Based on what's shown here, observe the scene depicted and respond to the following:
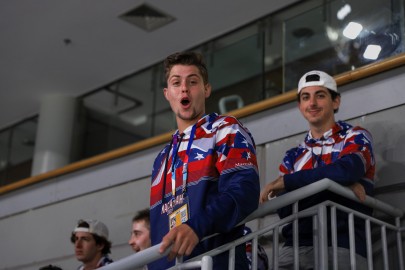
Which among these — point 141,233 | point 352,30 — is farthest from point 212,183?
point 352,30

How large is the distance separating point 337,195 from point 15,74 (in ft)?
17.9

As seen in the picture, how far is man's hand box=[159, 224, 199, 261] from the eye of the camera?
68.8 inches

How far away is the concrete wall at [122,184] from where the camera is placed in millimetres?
3232

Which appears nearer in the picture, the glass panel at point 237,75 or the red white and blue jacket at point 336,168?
the red white and blue jacket at point 336,168

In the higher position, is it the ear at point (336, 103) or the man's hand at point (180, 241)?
the ear at point (336, 103)

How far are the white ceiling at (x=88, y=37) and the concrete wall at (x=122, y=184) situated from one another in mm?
1706

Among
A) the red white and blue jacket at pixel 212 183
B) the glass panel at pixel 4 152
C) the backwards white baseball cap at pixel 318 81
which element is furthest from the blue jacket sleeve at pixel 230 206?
the glass panel at pixel 4 152

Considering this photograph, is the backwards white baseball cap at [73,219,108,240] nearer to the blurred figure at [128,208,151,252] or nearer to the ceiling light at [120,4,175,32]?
the blurred figure at [128,208,151,252]

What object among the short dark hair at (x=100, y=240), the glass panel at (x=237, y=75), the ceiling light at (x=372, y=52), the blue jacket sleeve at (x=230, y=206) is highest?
the glass panel at (x=237, y=75)

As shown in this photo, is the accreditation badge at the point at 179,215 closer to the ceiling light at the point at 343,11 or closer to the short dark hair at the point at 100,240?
the short dark hair at the point at 100,240

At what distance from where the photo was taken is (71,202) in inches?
207

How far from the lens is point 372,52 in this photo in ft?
11.6

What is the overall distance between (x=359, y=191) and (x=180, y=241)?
1.07 metres

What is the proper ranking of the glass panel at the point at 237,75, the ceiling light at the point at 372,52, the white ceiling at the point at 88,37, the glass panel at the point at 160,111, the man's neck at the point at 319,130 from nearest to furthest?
the man's neck at the point at 319,130 < the ceiling light at the point at 372,52 < the glass panel at the point at 237,75 < the glass panel at the point at 160,111 < the white ceiling at the point at 88,37
